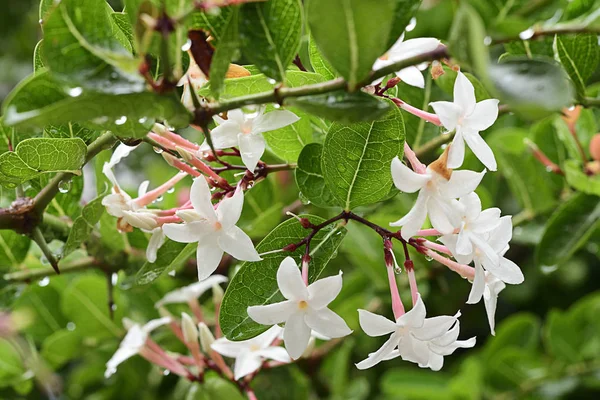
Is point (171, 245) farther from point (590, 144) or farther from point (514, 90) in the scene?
point (590, 144)

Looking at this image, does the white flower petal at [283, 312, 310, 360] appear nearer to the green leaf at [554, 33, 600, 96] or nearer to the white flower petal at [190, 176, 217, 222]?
the white flower petal at [190, 176, 217, 222]

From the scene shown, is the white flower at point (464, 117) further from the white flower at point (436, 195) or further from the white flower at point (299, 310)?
the white flower at point (299, 310)

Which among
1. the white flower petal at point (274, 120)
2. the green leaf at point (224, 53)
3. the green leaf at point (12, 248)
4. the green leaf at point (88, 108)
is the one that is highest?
the green leaf at point (224, 53)

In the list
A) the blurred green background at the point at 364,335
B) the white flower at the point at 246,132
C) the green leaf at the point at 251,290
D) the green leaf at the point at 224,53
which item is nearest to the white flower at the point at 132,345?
the blurred green background at the point at 364,335

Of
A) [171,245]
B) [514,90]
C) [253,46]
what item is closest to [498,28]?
[514,90]

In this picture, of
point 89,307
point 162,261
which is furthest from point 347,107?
point 89,307

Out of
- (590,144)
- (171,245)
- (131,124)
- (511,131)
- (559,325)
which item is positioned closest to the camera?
(131,124)

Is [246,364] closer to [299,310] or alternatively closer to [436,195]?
[299,310]
